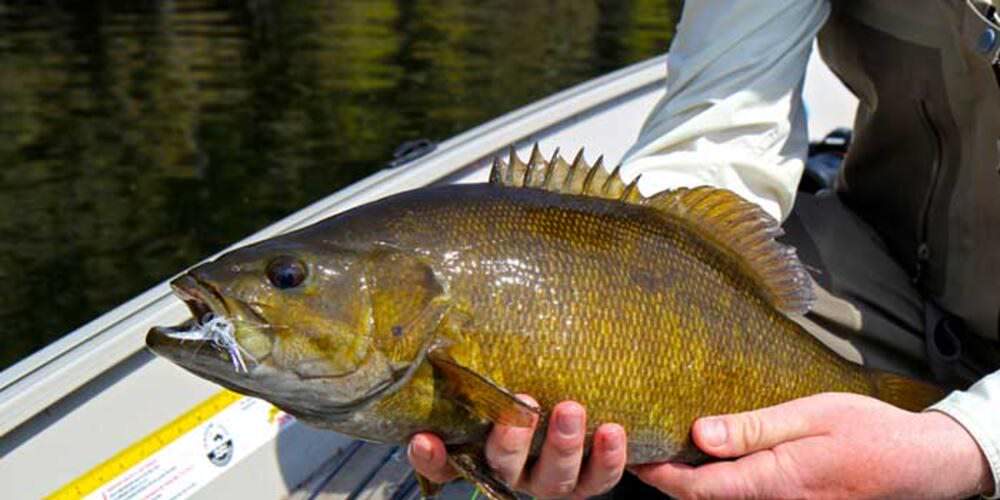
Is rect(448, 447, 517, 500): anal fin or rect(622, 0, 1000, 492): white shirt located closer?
rect(448, 447, 517, 500): anal fin

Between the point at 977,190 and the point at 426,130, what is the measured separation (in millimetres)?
10901

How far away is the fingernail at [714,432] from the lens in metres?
1.78

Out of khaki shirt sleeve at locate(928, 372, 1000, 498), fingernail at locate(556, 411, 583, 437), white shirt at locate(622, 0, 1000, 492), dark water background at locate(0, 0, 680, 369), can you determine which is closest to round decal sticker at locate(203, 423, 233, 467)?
white shirt at locate(622, 0, 1000, 492)

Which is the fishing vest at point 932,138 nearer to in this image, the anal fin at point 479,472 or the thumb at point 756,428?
the thumb at point 756,428

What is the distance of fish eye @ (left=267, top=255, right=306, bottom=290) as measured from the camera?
63.8 inches

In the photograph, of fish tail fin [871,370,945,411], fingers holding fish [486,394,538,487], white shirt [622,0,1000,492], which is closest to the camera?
fingers holding fish [486,394,538,487]

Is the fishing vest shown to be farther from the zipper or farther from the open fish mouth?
the open fish mouth

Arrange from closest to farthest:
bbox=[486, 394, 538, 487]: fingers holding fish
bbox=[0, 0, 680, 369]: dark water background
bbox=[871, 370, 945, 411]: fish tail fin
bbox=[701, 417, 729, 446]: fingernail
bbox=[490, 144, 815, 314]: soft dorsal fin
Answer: bbox=[486, 394, 538, 487]: fingers holding fish
bbox=[701, 417, 729, 446]: fingernail
bbox=[490, 144, 815, 314]: soft dorsal fin
bbox=[871, 370, 945, 411]: fish tail fin
bbox=[0, 0, 680, 369]: dark water background

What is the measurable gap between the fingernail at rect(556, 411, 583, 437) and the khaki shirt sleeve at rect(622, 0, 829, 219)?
715mm

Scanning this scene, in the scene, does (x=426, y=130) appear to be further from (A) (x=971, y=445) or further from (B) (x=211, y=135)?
(A) (x=971, y=445)

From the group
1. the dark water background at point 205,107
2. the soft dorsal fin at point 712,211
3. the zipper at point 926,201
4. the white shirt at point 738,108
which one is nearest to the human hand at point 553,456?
the soft dorsal fin at point 712,211

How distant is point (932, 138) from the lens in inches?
91.7

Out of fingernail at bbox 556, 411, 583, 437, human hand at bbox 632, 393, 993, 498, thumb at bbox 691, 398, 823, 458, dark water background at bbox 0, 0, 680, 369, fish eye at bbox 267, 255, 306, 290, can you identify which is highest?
fish eye at bbox 267, 255, 306, 290

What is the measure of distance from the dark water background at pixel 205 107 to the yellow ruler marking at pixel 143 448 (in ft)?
15.3
